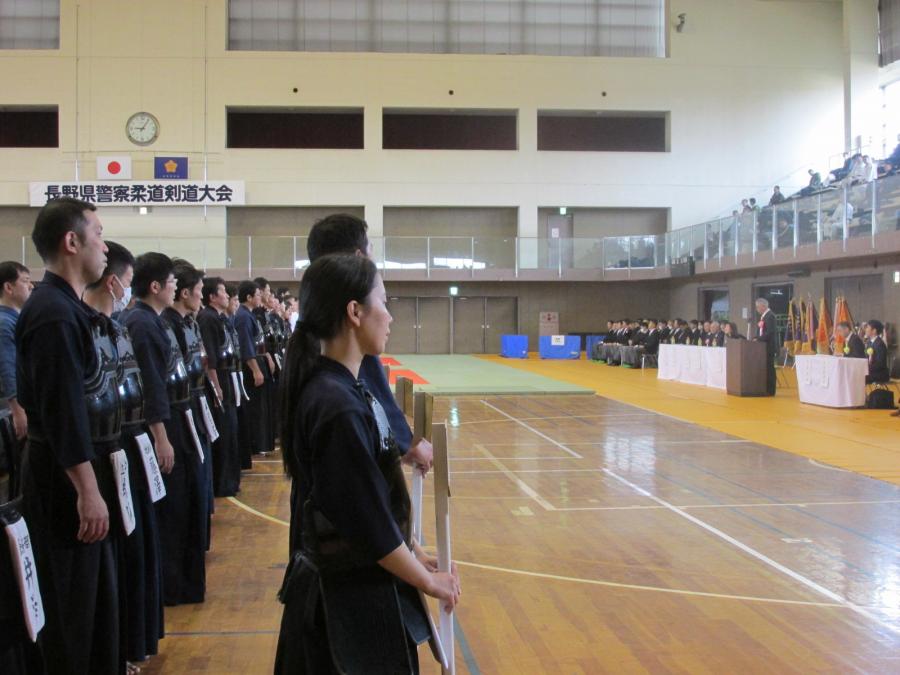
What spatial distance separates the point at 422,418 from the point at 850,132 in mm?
29301

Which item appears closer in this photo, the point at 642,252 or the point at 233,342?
the point at 233,342

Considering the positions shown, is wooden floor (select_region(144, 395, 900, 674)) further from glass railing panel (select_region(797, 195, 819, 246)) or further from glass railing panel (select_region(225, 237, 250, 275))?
glass railing panel (select_region(225, 237, 250, 275))

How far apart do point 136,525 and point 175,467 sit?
872mm

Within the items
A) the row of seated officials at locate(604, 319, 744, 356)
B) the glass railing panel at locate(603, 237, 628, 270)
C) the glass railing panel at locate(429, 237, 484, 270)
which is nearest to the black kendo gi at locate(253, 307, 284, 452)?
the row of seated officials at locate(604, 319, 744, 356)

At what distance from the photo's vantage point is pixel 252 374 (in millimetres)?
8352

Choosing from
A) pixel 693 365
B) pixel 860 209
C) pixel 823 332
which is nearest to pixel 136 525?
pixel 693 365

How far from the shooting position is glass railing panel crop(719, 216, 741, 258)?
22.9 meters

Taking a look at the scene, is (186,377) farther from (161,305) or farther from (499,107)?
(499,107)

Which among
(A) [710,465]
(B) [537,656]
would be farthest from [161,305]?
(A) [710,465]

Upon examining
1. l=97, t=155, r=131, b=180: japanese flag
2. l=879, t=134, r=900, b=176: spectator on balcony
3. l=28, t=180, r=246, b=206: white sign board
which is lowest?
l=879, t=134, r=900, b=176: spectator on balcony

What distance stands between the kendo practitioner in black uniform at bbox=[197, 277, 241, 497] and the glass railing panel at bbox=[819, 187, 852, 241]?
15.2 meters

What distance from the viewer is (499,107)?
2903cm

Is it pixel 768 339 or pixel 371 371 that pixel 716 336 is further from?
pixel 371 371

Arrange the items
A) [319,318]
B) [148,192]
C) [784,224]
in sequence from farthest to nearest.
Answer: [148,192]
[784,224]
[319,318]
